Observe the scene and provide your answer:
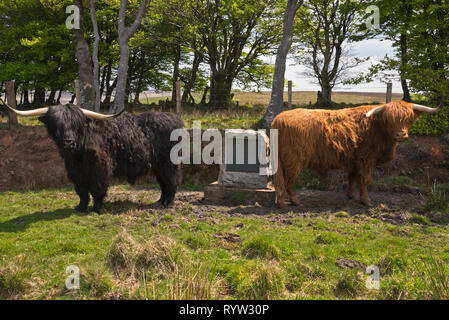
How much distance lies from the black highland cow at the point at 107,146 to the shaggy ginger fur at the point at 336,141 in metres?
1.84

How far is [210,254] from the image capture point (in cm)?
372

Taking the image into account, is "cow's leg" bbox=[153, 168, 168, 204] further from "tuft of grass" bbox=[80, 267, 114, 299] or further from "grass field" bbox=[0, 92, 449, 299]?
"tuft of grass" bbox=[80, 267, 114, 299]

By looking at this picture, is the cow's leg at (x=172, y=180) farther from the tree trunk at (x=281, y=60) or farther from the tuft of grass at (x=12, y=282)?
the tree trunk at (x=281, y=60)

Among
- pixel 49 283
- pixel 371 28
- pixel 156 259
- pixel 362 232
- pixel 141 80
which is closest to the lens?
pixel 49 283

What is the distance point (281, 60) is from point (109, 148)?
592 cm

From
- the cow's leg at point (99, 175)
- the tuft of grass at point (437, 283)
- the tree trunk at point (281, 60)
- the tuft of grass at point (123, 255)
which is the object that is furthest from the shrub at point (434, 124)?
the tuft of grass at point (123, 255)

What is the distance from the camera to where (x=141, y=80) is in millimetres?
18953

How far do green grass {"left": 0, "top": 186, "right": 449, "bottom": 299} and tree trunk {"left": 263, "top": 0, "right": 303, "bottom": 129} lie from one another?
480 cm

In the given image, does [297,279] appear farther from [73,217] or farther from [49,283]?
[73,217]

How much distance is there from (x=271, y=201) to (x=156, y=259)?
10.1 feet

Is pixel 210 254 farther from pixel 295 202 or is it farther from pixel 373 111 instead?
pixel 373 111

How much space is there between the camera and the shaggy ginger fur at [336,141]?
5.62 metres

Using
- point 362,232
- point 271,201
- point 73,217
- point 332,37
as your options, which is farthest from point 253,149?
point 332,37
